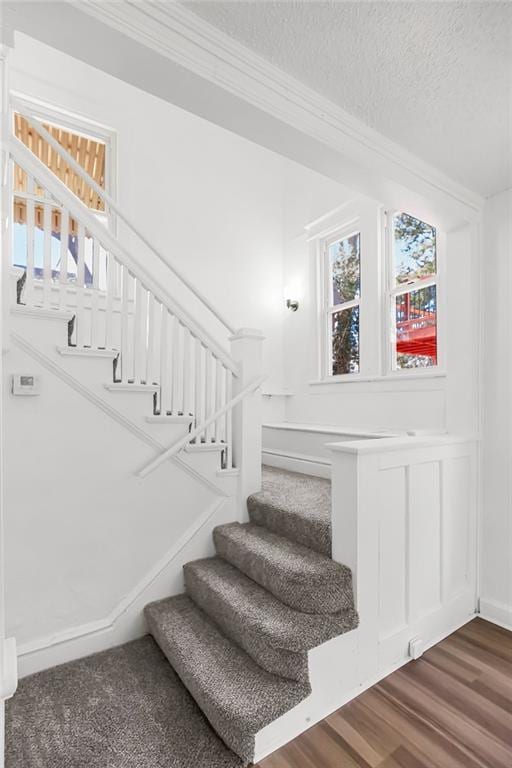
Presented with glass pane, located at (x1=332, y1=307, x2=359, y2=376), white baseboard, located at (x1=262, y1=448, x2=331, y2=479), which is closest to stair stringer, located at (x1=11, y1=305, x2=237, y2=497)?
white baseboard, located at (x1=262, y1=448, x2=331, y2=479)

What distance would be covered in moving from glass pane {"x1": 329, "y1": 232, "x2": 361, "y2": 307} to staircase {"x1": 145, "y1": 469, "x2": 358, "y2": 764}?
2207 mm

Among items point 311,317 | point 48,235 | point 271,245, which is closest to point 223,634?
point 48,235

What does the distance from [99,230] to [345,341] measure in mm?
2497

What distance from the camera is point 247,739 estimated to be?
1.49 m

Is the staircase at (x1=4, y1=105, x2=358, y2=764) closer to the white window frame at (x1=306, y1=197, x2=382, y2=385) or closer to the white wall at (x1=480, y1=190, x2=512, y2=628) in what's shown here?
the white wall at (x1=480, y1=190, x2=512, y2=628)

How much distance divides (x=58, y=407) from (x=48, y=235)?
3.11ft

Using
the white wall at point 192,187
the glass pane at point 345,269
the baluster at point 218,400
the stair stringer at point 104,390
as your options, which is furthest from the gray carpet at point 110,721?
the glass pane at point 345,269

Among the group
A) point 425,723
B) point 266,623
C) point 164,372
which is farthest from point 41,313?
point 425,723

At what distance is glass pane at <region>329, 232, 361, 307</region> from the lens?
3922mm

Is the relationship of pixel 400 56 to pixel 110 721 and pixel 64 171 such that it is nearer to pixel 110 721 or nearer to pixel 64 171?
pixel 110 721

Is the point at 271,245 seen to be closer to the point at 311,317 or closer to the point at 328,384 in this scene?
the point at 311,317

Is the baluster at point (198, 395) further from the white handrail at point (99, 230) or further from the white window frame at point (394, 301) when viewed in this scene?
the white window frame at point (394, 301)

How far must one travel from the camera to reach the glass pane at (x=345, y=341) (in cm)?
390

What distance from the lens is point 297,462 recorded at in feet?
11.4
